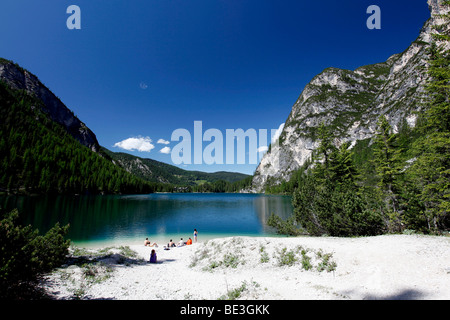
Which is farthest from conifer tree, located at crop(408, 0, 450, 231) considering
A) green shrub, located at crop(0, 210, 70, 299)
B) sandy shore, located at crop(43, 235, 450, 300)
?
green shrub, located at crop(0, 210, 70, 299)

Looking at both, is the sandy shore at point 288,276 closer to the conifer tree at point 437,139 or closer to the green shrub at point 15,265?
the green shrub at point 15,265

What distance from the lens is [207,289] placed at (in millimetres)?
8961

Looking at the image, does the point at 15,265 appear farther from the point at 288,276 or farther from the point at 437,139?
the point at 437,139

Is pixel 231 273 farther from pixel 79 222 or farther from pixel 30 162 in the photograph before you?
pixel 30 162

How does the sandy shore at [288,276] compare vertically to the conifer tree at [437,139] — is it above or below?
below

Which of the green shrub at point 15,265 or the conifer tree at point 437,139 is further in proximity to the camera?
the conifer tree at point 437,139

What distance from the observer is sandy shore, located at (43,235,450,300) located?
7.27 m

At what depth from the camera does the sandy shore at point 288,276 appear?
7.27m

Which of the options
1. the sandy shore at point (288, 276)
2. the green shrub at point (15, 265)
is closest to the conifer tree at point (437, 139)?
the sandy shore at point (288, 276)

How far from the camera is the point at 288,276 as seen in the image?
32.2 feet

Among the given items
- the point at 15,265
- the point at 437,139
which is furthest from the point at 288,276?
the point at 437,139
